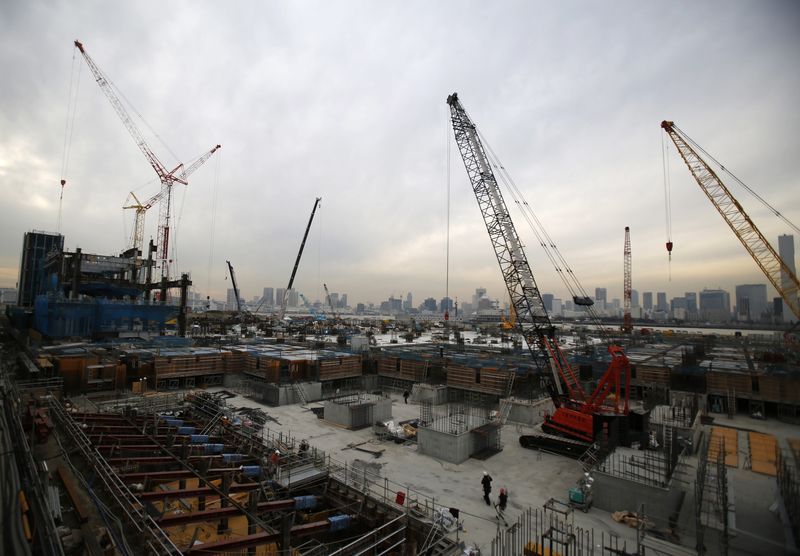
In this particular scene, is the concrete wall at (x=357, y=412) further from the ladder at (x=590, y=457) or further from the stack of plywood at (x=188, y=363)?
the stack of plywood at (x=188, y=363)

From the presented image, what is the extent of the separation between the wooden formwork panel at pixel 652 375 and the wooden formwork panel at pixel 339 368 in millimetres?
26021

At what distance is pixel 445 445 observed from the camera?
797 inches

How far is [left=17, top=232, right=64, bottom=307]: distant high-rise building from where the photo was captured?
82.4 meters

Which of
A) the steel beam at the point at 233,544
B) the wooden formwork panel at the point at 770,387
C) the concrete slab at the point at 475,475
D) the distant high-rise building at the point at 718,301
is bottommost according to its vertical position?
the concrete slab at the point at 475,475

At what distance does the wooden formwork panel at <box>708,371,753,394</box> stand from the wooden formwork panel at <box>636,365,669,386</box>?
10.2ft

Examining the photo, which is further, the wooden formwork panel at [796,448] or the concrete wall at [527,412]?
the concrete wall at [527,412]

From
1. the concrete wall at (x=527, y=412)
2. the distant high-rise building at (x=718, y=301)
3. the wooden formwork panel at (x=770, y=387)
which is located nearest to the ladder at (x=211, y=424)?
the concrete wall at (x=527, y=412)

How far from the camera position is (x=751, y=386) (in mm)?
29766

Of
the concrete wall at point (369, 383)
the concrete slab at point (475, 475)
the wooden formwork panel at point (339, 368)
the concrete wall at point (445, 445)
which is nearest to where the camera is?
the concrete slab at point (475, 475)

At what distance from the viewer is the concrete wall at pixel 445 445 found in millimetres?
19953

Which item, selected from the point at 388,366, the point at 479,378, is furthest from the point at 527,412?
the point at 388,366

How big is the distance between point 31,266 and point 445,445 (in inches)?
4039

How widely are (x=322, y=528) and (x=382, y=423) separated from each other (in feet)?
41.2

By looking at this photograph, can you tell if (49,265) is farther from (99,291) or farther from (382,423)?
(382,423)
